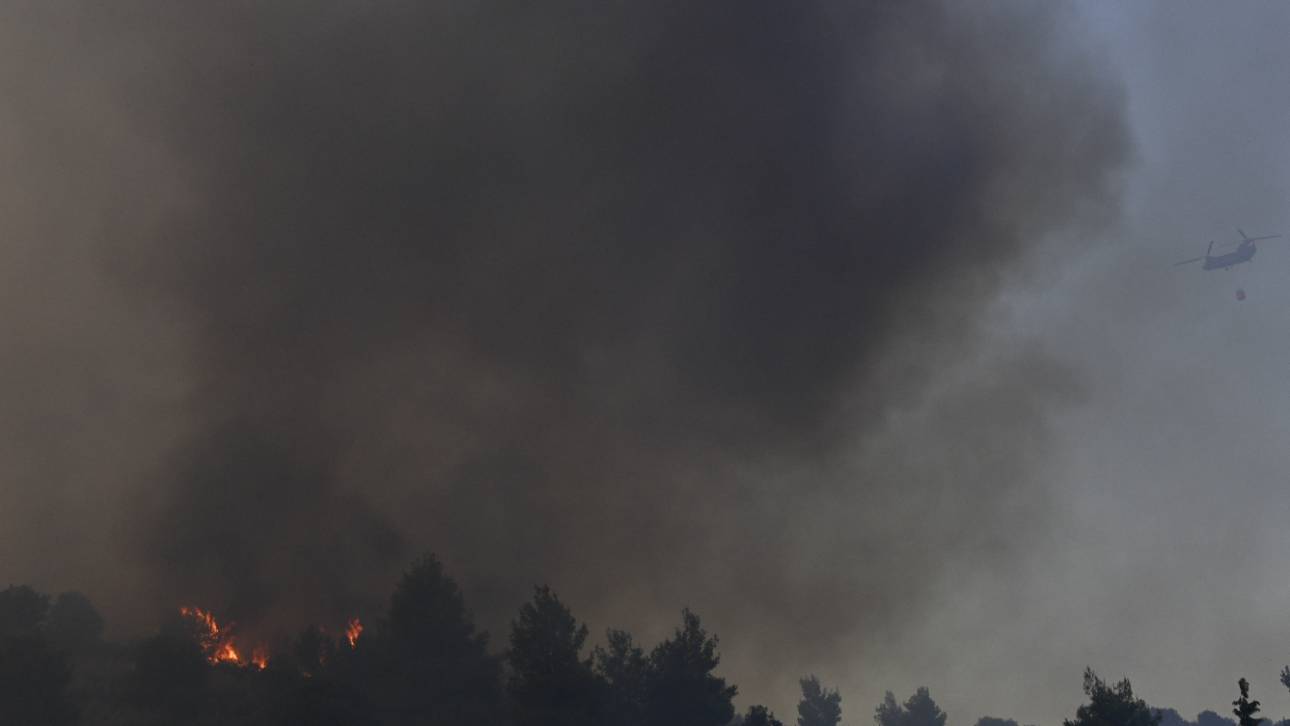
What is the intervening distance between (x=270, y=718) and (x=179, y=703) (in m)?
13.7

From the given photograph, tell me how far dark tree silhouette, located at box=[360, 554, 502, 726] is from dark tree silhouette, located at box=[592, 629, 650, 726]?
314 inches

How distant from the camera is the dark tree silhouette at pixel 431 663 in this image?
61.4 meters

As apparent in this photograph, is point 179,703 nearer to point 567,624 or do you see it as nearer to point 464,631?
point 464,631

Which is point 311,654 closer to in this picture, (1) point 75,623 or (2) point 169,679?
(2) point 169,679

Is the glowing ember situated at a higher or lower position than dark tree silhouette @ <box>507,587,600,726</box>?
higher

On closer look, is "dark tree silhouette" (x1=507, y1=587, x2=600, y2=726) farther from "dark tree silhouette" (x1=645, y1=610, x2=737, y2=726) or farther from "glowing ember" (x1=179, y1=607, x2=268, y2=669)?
"glowing ember" (x1=179, y1=607, x2=268, y2=669)

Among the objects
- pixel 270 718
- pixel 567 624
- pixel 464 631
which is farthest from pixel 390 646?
pixel 270 718

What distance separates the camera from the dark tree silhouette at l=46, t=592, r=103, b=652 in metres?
86.3

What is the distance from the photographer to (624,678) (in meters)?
69.8

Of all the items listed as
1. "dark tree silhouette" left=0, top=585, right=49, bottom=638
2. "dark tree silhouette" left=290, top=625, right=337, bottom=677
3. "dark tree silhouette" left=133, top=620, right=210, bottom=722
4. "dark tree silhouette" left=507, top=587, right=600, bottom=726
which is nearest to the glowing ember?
"dark tree silhouette" left=0, top=585, right=49, bottom=638

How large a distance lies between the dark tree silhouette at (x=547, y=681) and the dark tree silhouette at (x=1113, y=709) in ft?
92.7

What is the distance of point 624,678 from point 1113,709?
30822 mm

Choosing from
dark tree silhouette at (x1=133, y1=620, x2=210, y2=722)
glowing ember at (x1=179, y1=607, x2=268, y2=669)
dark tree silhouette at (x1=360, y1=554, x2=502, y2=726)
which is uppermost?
glowing ember at (x1=179, y1=607, x2=268, y2=669)

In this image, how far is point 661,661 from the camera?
68.6 metres
